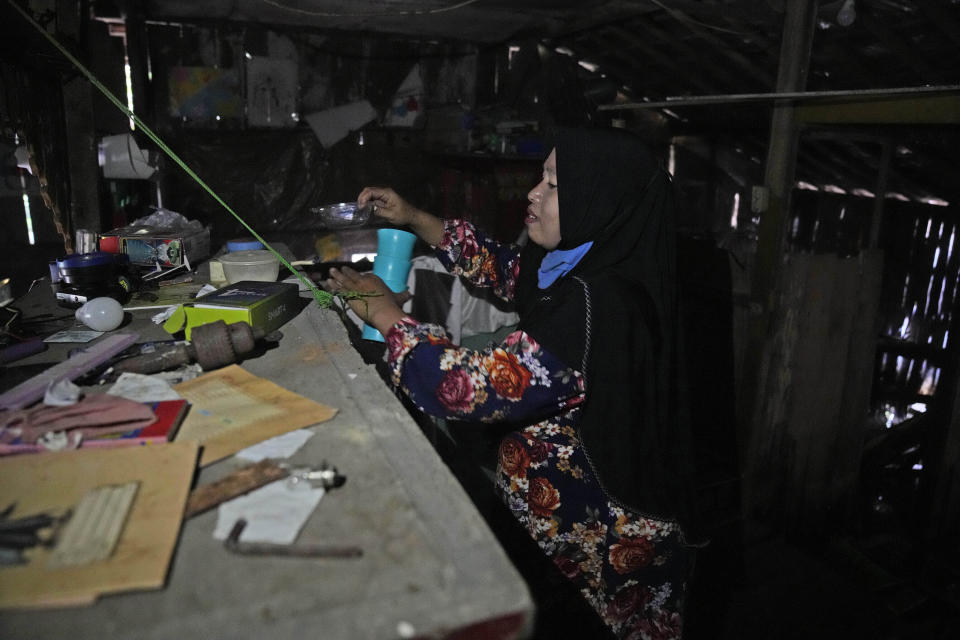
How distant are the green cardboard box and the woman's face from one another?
0.95 meters

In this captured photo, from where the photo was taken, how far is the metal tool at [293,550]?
3.23ft

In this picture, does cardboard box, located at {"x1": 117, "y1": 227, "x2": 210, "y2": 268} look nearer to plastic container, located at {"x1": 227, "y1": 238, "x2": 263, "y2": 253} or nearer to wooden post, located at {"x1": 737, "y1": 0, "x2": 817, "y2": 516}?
plastic container, located at {"x1": 227, "y1": 238, "x2": 263, "y2": 253}

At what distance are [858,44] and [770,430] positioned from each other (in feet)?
9.37

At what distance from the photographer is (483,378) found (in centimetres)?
167

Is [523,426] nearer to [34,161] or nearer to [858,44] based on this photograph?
[34,161]

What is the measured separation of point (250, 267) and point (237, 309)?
73cm

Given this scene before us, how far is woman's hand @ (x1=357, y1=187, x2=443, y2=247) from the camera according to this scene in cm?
276

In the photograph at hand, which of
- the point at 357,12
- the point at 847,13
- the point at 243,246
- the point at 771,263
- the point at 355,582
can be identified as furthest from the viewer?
the point at 357,12

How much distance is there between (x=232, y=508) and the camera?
1104 millimetres

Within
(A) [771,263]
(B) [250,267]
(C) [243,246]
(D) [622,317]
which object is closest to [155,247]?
(C) [243,246]

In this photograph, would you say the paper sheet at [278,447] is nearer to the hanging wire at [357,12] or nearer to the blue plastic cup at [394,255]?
the blue plastic cup at [394,255]

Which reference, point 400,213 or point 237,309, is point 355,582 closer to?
point 237,309

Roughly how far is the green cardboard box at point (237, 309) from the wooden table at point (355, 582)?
2.47 ft

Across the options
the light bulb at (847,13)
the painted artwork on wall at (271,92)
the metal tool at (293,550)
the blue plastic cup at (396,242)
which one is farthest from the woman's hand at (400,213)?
the painted artwork on wall at (271,92)
